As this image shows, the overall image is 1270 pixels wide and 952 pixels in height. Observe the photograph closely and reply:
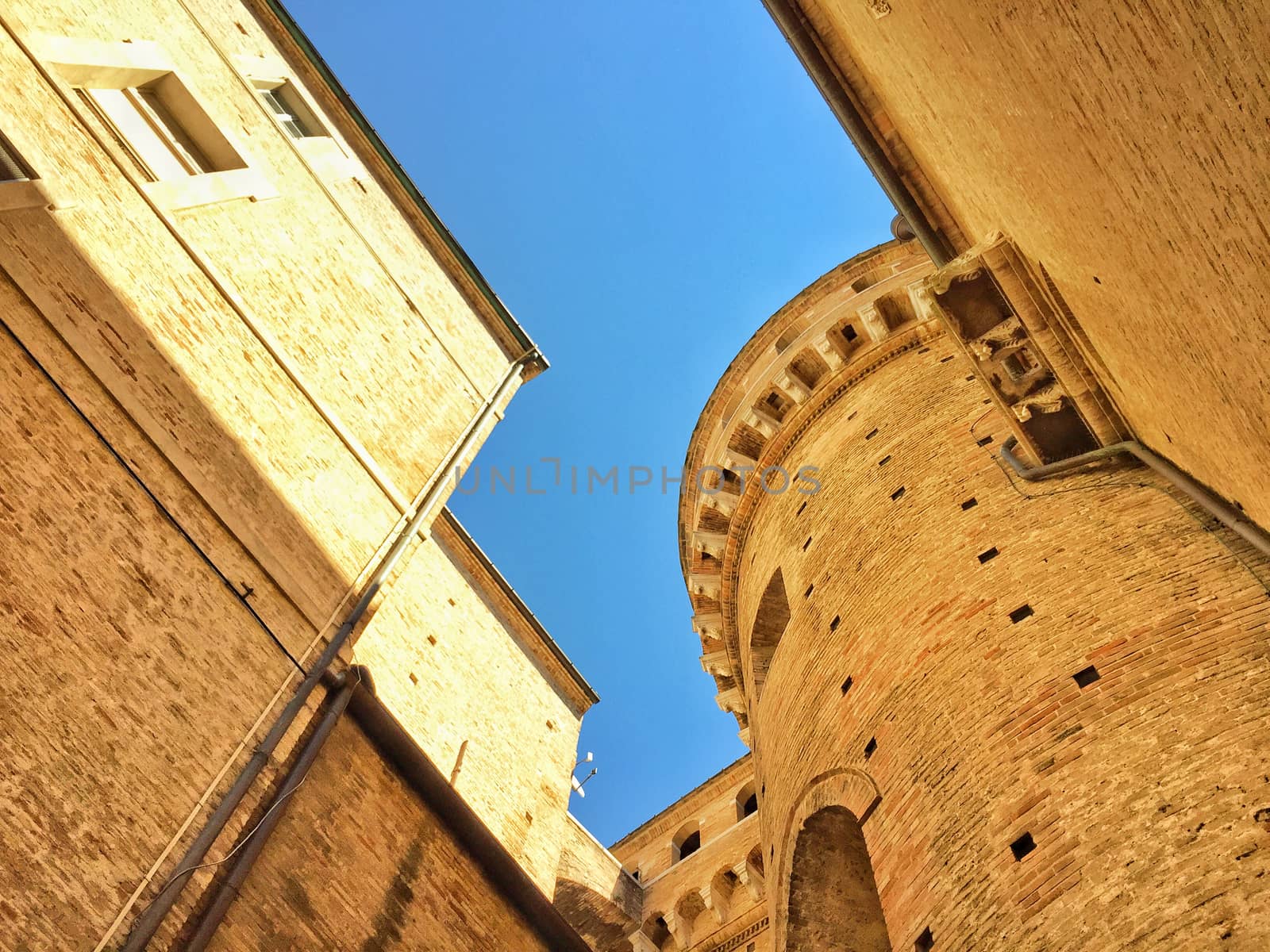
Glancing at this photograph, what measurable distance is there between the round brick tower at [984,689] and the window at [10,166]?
638cm

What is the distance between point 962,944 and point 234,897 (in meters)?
3.82

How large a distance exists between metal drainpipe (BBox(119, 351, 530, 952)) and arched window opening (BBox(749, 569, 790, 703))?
454 cm

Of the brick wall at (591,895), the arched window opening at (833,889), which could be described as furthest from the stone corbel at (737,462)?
the arched window opening at (833,889)

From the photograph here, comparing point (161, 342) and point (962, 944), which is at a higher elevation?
point (161, 342)

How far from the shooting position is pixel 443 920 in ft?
24.1

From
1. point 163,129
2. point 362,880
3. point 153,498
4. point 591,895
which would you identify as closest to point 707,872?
point 591,895

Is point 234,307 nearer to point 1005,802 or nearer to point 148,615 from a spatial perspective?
point 148,615

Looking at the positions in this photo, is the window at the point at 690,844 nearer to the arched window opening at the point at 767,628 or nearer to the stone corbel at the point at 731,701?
the stone corbel at the point at 731,701

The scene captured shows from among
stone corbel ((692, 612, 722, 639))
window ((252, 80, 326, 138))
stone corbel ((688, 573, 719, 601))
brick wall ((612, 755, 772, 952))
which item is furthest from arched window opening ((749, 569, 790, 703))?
window ((252, 80, 326, 138))

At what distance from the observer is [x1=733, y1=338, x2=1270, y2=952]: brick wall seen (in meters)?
5.50

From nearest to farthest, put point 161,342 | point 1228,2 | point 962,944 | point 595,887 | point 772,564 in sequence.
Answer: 1. point 1228,2
2. point 962,944
3. point 161,342
4. point 772,564
5. point 595,887

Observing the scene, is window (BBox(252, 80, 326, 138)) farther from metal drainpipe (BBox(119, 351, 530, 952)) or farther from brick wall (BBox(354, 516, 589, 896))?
brick wall (BBox(354, 516, 589, 896))

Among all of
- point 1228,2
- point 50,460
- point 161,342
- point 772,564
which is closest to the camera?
point 1228,2

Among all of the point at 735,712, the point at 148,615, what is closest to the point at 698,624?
the point at 735,712
